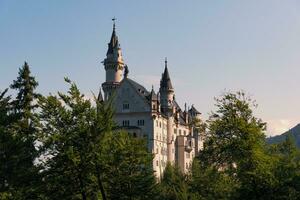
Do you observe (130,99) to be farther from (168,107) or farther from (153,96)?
(168,107)

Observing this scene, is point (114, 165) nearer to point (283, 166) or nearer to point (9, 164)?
point (9, 164)

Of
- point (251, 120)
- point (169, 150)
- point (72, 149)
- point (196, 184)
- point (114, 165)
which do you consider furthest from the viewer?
point (169, 150)

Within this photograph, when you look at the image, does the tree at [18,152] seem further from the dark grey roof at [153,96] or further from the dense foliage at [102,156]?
the dark grey roof at [153,96]

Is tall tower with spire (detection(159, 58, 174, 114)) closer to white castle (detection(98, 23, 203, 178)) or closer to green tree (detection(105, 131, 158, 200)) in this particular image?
white castle (detection(98, 23, 203, 178))

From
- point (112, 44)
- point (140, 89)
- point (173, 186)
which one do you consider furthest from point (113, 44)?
point (173, 186)

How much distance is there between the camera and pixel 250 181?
1314 inches

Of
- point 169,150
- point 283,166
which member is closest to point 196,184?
point 283,166

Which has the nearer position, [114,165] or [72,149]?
[72,149]

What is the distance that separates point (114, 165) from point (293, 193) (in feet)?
39.6

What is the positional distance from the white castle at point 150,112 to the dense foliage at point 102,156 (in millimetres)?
72392

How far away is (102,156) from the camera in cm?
2919

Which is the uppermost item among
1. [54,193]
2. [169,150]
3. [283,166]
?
[169,150]

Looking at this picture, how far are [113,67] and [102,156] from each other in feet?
290

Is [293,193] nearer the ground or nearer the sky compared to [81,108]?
nearer the ground
